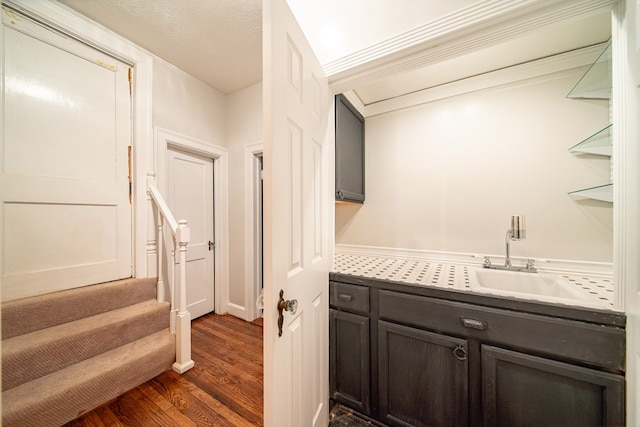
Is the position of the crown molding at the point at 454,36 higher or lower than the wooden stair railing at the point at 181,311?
higher

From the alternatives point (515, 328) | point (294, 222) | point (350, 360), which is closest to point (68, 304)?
point (294, 222)

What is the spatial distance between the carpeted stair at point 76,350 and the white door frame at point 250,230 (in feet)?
2.73

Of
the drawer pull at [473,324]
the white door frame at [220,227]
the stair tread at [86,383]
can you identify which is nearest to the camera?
the drawer pull at [473,324]

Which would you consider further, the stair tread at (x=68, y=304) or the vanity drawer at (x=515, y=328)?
the stair tread at (x=68, y=304)

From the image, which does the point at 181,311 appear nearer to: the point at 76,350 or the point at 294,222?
the point at 76,350

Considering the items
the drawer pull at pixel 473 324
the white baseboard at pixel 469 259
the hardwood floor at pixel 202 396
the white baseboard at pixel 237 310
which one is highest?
the white baseboard at pixel 469 259

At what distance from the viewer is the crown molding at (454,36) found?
3.59ft

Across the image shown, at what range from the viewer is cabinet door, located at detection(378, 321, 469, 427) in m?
1.27

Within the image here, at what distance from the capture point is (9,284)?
5.20 ft

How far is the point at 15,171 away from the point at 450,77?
3.01m

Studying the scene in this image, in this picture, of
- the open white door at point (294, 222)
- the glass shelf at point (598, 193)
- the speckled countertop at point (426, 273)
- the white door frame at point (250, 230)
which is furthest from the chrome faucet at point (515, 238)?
the white door frame at point (250, 230)

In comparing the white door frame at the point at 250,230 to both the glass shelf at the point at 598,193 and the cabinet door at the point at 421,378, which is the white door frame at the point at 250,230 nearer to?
the cabinet door at the point at 421,378

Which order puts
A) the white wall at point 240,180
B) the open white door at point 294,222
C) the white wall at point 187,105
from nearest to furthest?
the open white door at point 294,222, the white wall at point 187,105, the white wall at point 240,180

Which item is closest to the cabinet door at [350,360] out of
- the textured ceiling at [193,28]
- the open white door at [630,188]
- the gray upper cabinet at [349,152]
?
the gray upper cabinet at [349,152]
